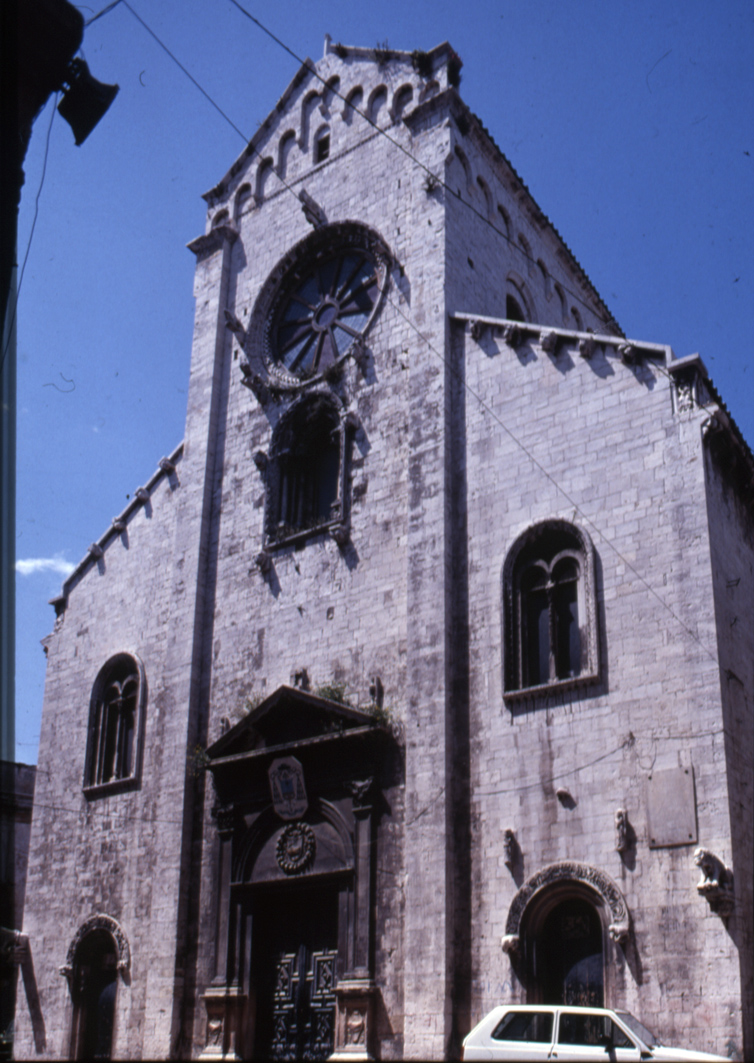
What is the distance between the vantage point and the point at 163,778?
1934 centimetres

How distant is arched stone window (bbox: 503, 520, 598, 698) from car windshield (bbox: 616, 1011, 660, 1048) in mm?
4520

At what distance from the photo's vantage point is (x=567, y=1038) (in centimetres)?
1137

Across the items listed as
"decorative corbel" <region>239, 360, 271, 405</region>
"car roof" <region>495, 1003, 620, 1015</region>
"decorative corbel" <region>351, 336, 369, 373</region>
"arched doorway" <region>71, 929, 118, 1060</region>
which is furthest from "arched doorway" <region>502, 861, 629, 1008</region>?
"decorative corbel" <region>239, 360, 271, 405</region>

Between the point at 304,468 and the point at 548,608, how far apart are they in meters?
6.59

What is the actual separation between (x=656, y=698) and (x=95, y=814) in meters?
11.8

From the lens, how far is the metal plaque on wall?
42.5ft

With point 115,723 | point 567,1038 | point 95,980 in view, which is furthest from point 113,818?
point 567,1038

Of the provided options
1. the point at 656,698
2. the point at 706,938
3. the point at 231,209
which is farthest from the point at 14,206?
the point at 231,209

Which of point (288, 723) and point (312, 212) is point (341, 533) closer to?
point (288, 723)

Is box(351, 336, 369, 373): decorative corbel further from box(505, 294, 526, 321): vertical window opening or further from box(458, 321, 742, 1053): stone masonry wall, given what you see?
box(505, 294, 526, 321): vertical window opening

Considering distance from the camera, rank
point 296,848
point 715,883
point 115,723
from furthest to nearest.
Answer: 1. point 115,723
2. point 296,848
3. point 715,883

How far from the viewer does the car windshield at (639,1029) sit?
11.1 m

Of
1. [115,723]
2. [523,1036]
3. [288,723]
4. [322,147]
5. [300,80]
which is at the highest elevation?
[300,80]

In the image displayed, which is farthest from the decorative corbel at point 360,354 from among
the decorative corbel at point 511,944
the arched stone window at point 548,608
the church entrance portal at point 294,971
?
the decorative corbel at point 511,944
